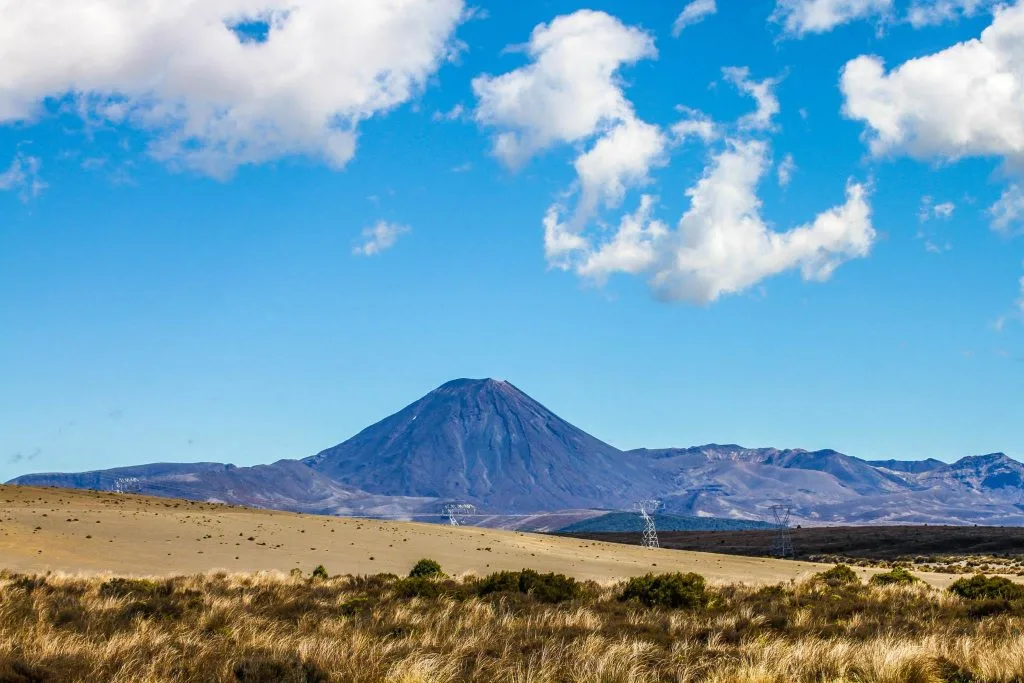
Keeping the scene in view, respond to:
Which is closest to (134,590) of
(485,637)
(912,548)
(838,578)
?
(485,637)

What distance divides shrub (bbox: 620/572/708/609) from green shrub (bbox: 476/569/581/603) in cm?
131

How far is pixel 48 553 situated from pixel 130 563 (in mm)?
5066

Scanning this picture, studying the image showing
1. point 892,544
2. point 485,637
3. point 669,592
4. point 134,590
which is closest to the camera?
point 485,637

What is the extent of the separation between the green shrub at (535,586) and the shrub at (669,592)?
1311mm

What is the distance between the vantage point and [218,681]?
968cm

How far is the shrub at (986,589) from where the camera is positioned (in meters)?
22.5

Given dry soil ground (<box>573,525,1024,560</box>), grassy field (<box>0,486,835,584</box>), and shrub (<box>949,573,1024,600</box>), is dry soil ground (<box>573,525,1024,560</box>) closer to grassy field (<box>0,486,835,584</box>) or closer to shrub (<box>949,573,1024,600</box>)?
grassy field (<box>0,486,835,584</box>)

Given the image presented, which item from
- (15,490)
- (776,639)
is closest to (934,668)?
(776,639)

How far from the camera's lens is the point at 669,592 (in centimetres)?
2041

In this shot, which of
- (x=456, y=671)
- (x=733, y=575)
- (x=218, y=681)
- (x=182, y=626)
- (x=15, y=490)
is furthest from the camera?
(x=15, y=490)

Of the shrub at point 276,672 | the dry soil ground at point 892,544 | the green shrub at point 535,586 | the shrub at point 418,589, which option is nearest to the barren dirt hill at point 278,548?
the green shrub at point 535,586

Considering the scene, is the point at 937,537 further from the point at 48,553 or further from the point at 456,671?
the point at 456,671

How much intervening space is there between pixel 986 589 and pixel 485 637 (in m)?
16.5

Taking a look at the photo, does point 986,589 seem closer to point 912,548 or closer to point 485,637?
point 485,637
